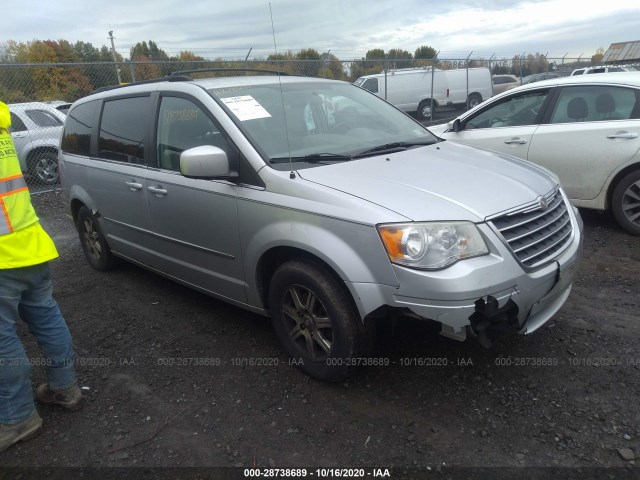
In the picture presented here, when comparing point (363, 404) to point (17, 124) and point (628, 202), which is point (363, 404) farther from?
point (17, 124)

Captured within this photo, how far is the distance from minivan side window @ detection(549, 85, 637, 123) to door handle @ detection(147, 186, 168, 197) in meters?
4.35

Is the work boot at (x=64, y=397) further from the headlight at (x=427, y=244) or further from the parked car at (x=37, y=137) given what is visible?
the parked car at (x=37, y=137)

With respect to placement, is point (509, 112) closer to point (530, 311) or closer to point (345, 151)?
point (345, 151)

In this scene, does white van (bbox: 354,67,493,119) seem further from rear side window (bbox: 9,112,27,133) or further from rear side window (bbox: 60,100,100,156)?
rear side window (bbox: 60,100,100,156)

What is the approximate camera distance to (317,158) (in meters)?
3.13

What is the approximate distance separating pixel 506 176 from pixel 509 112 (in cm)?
337

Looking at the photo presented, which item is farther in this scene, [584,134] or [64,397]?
[584,134]

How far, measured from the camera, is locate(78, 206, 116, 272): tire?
16.3ft

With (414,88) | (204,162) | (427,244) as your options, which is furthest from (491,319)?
(414,88)

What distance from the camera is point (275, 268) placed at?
319 cm

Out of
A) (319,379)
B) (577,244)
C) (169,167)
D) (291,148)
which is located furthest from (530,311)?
(169,167)

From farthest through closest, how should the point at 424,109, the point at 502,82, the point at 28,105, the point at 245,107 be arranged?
the point at 502,82 < the point at 424,109 < the point at 28,105 < the point at 245,107

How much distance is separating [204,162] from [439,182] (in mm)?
1377

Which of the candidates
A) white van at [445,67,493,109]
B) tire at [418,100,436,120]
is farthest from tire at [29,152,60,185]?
white van at [445,67,493,109]
